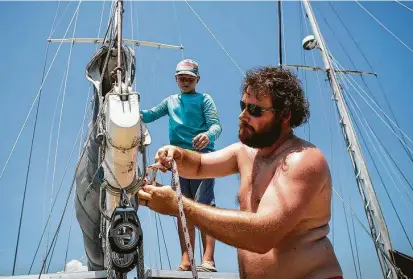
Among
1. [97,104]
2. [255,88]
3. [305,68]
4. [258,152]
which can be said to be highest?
[305,68]

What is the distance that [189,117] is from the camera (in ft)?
18.5

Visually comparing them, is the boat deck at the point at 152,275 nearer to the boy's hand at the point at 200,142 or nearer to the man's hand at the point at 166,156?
the boy's hand at the point at 200,142

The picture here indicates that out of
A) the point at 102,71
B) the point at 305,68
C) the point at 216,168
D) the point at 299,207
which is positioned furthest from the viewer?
the point at 305,68

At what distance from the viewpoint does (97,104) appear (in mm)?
4316

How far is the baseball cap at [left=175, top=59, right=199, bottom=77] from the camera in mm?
5707

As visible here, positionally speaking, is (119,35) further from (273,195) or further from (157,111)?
(273,195)

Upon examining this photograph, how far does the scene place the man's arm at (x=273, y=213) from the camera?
2.18 m

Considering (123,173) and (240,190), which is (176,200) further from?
(123,173)

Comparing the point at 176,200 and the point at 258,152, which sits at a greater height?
the point at 258,152

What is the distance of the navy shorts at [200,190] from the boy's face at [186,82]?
48.1 inches

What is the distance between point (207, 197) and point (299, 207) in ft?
10.4

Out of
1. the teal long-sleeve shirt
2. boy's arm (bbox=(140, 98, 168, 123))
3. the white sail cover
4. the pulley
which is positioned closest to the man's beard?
the white sail cover

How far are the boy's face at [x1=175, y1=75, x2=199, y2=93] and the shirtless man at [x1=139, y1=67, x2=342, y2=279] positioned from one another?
2806mm

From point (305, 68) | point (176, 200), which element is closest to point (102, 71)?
point (176, 200)
